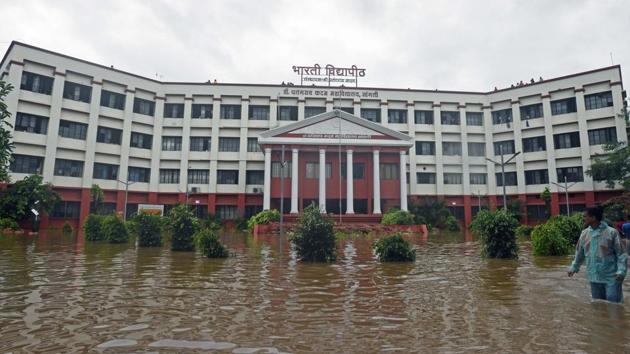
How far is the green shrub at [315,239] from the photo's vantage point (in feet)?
38.8

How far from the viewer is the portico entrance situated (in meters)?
38.4

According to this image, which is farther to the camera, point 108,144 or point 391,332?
point 108,144

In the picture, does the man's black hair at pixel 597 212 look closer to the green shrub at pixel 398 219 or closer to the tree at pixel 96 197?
the green shrub at pixel 398 219

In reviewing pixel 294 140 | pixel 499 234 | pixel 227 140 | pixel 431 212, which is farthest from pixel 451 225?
pixel 499 234

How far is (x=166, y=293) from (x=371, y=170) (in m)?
34.6

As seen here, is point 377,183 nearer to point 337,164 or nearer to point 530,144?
point 337,164

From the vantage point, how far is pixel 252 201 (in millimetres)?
44062

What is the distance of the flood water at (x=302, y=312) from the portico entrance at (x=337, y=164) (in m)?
29.0

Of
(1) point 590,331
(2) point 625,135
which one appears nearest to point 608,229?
(1) point 590,331

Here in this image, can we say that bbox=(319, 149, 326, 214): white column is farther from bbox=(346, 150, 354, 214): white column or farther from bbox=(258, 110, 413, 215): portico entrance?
bbox=(346, 150, 354, 214): white column

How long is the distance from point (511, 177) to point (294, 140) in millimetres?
26844

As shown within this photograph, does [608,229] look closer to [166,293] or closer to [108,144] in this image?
[166,293]

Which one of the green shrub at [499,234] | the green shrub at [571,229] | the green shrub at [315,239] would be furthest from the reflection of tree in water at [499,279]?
the green shrub at [571,229]

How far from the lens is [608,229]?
229 inches
